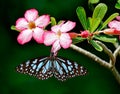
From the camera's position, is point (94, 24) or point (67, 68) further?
point (67, 68)

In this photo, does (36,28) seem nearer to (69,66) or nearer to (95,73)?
(69,66)

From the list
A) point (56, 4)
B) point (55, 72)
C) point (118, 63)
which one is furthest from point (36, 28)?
point (118, 63)

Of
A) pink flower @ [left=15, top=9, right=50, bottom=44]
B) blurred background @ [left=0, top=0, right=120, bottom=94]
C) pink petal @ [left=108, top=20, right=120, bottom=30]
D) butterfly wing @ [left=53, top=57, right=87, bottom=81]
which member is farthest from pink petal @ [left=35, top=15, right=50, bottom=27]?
blurred background @ [left=0, top=0, right=120, bottom=94]

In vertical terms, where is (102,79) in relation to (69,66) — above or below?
above

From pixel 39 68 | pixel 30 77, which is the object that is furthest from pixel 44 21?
pixel 30 77

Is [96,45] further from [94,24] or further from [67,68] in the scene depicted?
[67,68]
